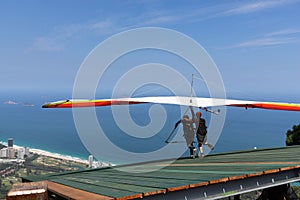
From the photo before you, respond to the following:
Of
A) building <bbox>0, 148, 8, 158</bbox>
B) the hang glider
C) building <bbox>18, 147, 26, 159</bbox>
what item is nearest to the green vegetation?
building <bbox>18, 147, 26, 159</bbox>

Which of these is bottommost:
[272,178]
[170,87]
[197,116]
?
[272,178]

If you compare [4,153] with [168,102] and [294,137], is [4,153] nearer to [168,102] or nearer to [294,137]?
[294,137]

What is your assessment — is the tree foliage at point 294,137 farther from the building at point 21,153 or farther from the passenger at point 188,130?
the building at point 21,153

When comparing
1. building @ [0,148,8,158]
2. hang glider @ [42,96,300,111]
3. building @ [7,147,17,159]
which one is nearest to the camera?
hang glider @ [42,96,300,111]

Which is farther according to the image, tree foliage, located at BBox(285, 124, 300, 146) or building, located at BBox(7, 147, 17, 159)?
building, located at BBox(7, 147, 17, 159)

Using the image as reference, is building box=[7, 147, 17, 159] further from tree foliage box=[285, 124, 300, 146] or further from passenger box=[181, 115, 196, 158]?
passenger box=[181, 115, 196, 158]

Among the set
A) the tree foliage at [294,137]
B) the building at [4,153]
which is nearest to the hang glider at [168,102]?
the tree foliage at [294,137]

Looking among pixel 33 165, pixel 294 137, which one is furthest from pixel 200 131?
pixel 33 165

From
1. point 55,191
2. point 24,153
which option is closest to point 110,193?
point 55,191

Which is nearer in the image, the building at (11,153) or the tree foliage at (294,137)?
the tree foliage at (294,137)

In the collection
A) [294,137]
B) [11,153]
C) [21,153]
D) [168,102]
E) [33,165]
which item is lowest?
[33,165]

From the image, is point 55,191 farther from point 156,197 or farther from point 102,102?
point 102,102
